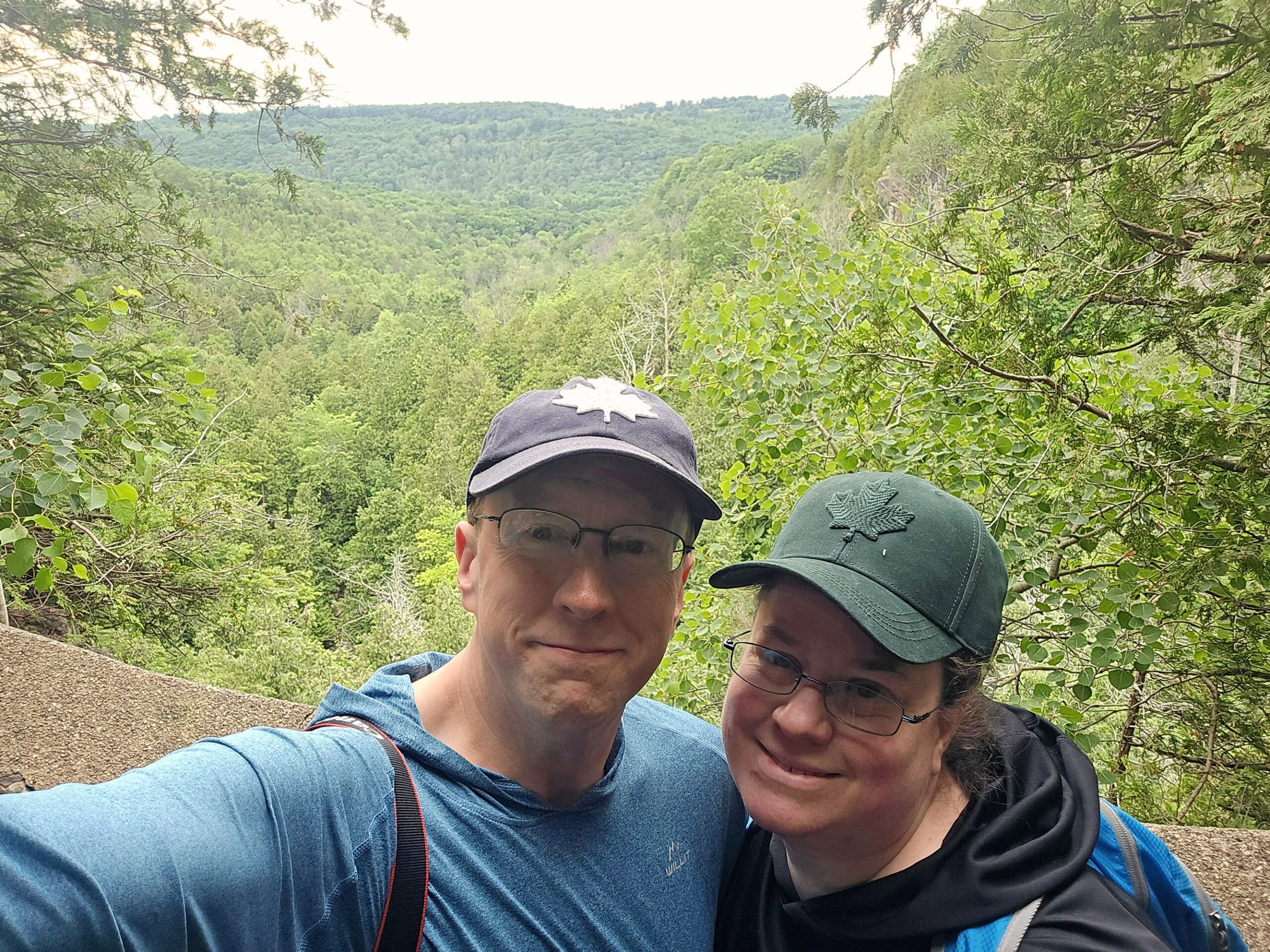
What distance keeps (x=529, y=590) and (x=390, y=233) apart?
95884 millimetres

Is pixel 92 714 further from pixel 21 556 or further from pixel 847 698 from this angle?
pixel 847 698

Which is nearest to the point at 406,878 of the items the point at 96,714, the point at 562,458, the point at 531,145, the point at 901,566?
the point at 562,458

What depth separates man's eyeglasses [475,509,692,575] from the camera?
1348 mm

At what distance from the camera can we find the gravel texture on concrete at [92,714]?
3.94m

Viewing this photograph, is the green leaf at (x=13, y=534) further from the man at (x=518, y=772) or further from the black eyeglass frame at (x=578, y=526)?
the black eyeglass frame at (x=578, y=526)

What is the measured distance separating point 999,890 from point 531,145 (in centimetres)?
15142

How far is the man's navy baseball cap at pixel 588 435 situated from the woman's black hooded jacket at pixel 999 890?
0.64 meters

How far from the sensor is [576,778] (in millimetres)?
1331

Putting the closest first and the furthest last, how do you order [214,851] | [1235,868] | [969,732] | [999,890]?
1. [214,851]
2. [999,890]
3. [969,732]
4. [1235,868]

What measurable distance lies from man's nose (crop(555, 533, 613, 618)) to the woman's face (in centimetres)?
32

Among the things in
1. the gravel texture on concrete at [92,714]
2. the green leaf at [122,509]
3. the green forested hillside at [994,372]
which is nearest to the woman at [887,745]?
the green forested hillside at [994,372]

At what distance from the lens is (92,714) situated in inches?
166

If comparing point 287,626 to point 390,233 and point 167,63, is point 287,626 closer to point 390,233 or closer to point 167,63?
point 167,63

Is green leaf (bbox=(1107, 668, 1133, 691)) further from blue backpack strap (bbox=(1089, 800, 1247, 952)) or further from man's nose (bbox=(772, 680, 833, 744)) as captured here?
man's nose (bbox=(772, 680, 833, 744))
